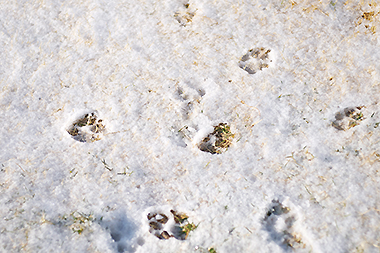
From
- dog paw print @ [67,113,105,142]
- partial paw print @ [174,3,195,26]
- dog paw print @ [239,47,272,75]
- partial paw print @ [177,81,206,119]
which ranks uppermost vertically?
partial paw print @ [174,3,195,26]

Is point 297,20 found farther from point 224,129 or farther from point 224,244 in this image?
point 224,244

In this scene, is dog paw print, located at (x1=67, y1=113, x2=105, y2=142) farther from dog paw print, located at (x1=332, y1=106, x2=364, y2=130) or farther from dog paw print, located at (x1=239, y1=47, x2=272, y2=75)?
dog paw print, located at (x1=332, y1=106, x2=364, y2=130)

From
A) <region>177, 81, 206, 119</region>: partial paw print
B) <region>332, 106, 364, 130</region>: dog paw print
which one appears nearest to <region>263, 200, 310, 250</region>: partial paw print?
<region>332, 106, 364, 130</region>: dog paw print

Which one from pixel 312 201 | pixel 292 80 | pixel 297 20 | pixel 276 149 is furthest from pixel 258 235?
pixel 297 20

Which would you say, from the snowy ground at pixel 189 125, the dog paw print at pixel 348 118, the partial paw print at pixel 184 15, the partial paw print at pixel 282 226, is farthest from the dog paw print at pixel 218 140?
the partial paw print at pixel 184 15

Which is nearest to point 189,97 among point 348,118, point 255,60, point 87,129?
point 255,60
